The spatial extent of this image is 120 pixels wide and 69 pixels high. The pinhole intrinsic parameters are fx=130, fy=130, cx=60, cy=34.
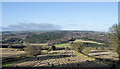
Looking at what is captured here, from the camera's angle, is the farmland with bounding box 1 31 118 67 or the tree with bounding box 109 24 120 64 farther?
the farmland with bounding box 1 31 118 67

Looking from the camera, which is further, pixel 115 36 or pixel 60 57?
pixel 60 57

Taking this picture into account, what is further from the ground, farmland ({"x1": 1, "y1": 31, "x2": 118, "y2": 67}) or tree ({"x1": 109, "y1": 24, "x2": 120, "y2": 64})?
tree ({"x1": 109, "y1": 24, "x2": 120, "y2": 64})

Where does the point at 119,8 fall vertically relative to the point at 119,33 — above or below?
above

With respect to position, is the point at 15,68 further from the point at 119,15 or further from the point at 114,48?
the point at 119,15

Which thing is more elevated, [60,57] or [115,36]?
[115,36]

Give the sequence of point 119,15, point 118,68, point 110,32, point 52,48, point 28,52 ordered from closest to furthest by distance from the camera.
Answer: point 118,68, point 119,15, point 110,32, point 28,52, point 52,48

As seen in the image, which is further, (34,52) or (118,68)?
(34,52)

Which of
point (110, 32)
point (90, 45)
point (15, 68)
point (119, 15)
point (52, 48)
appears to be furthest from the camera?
point (90, 45)

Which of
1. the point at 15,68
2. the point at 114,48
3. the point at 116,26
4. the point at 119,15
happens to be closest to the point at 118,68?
the point at 114,48

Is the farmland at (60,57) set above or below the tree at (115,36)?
below

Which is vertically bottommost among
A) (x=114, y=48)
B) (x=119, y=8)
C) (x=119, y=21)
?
(x=114, y=48)

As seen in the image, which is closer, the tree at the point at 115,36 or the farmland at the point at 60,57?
the tree at the point at 115,36
